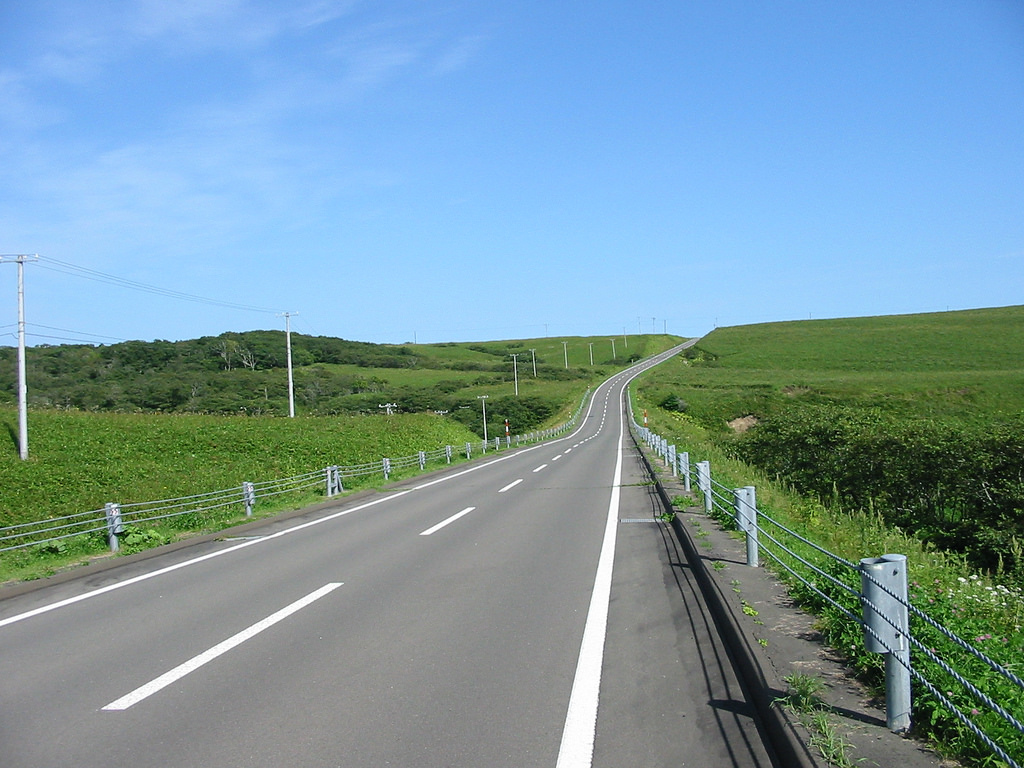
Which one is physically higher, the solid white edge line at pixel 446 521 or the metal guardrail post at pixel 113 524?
the metal guardrail post at pixel 113 524

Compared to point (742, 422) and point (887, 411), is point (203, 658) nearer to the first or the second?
point (887, 411)

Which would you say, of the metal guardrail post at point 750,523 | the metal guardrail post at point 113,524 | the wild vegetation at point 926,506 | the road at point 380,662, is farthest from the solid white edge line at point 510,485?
the metal guardrail post at point 750,523

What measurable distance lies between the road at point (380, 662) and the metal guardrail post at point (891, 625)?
0.77 meters

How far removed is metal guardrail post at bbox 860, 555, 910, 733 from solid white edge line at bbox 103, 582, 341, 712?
4.83 m

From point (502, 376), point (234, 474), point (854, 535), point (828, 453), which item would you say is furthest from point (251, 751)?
point (502, 376)

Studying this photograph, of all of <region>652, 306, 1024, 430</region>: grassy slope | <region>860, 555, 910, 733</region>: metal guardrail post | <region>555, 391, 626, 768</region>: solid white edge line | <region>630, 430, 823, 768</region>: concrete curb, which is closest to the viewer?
<region>630, 430, 823, 768</region>: concrete curb

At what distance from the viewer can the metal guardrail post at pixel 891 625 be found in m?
3.92

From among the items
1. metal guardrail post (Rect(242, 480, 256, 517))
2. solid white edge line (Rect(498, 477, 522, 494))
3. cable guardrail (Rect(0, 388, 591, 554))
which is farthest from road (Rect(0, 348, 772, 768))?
solid white edge line (Rect(498, 477, 522, 494))

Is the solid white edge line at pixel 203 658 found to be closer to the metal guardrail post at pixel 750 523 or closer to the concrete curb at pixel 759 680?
the concrete curb at pixel 759 680

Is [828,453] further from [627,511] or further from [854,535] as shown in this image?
[854,535]

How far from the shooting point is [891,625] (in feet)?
13.2

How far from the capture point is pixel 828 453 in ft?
67.2

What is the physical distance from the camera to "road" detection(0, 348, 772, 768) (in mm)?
4230

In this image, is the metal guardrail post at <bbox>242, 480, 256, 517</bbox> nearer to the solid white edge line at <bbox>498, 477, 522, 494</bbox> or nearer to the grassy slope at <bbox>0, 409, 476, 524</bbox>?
the grassy slope at <bbox>0, 409, 476, 524</bbox>
